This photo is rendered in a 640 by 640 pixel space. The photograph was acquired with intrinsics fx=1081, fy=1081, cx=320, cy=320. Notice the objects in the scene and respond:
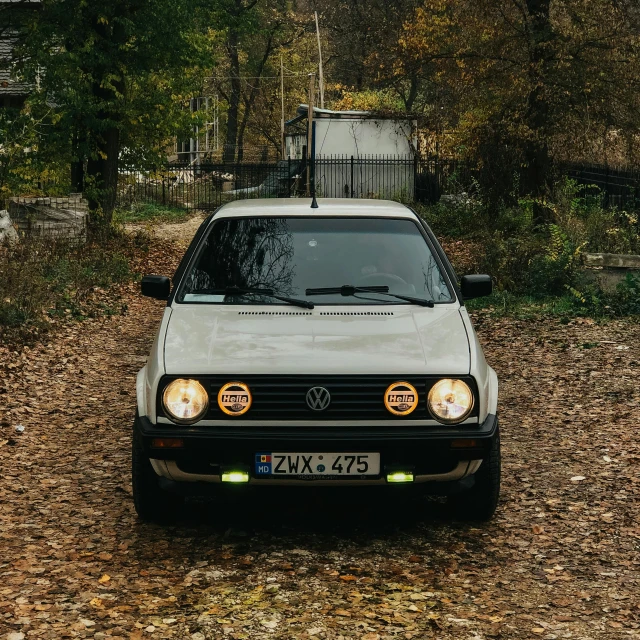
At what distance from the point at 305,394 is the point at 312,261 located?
1370 millimetres

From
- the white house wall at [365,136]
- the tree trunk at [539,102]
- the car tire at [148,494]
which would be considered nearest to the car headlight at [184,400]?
the car tire at [148,494]

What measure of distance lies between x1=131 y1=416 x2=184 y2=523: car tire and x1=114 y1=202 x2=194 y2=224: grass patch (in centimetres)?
2338

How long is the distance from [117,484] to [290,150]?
41150mm

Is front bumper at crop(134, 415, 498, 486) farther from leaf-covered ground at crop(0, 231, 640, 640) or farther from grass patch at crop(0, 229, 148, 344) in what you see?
grass patch at crop(0, 229, 148, 344)

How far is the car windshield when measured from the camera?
633 centimetres

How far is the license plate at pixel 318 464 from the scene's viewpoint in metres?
5.34

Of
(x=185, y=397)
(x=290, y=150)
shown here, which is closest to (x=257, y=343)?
(x=185, y=397)

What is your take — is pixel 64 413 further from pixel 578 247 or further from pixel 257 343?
pixel 578 247

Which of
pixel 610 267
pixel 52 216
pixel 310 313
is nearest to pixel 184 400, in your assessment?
pixel 310 313

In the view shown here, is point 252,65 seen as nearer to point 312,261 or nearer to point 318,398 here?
point 312,261

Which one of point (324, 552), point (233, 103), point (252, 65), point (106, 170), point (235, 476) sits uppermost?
point (252, 65)

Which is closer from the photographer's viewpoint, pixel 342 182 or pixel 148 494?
pixel 148 494

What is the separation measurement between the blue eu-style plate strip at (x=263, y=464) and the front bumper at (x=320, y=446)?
0.03 m

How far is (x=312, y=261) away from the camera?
6477 mm
